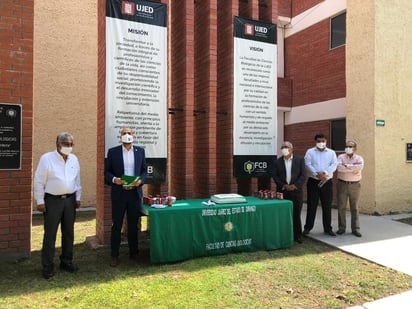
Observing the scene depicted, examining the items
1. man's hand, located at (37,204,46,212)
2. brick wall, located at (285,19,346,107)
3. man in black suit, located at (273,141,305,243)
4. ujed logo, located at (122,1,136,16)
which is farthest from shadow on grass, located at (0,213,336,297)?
brick wall, located at (285,19,346,107)

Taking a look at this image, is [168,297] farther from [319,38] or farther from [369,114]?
[319,38]

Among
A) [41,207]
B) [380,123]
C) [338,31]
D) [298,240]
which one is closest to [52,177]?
[41,207]

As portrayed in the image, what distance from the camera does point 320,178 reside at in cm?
650

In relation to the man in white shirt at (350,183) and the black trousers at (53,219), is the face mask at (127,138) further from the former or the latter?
the man in white shirt at (350,183)

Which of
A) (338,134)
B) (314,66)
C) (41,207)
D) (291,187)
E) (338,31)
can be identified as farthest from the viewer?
(314,66)

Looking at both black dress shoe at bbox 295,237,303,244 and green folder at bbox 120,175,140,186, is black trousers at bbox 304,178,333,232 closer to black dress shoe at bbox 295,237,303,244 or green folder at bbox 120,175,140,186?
black dress shoe at bbox 295,237,303,244

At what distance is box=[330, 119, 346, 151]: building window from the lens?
34.8 feet

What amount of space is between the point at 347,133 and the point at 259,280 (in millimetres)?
6725

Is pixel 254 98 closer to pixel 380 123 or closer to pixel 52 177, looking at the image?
pixel 52 177

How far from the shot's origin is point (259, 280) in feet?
14.5

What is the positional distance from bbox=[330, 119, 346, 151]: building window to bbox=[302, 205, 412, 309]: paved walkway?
114 inches

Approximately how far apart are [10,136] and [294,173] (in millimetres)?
4674

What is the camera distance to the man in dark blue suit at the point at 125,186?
195 inches

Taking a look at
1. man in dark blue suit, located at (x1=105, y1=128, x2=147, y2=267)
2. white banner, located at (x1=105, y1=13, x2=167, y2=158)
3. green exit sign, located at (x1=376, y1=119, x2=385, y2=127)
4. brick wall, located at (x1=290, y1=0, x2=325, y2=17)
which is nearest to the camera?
man in dark blue suit, located at (x1=105, y1=128, x2=147, y2=267)
